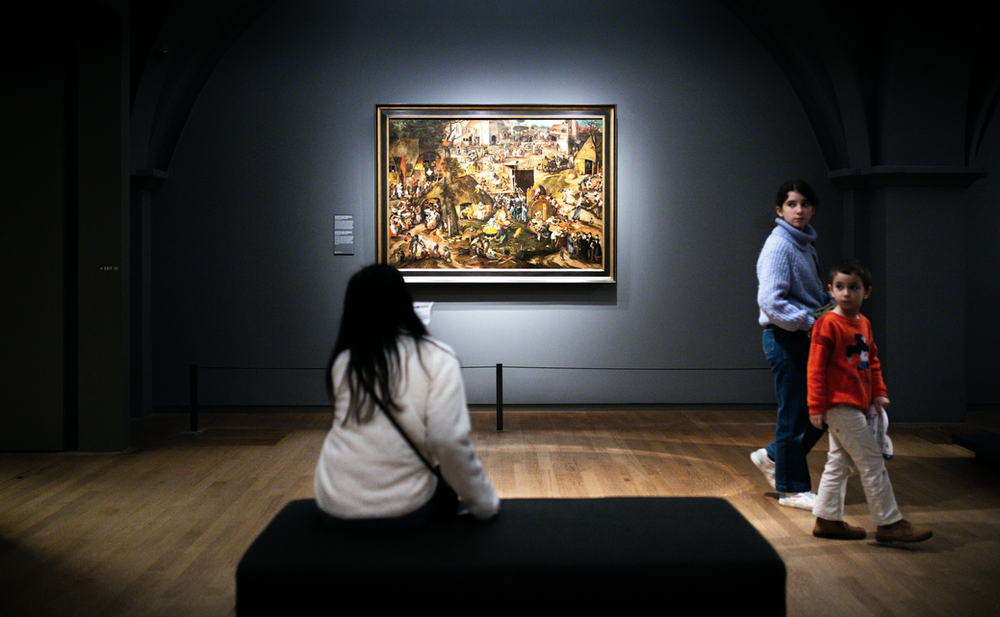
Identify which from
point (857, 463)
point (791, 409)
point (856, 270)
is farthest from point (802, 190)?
point (857, 463)

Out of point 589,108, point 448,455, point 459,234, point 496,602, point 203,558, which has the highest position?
point 589,108

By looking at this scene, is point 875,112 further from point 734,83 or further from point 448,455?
point 448,455

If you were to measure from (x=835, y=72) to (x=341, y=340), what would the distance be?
779 centimetres

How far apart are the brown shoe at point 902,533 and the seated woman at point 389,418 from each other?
283 centimetres

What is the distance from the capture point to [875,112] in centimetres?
901

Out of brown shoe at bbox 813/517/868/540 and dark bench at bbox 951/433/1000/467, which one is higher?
dark bench at bbox 951/433/1000/467

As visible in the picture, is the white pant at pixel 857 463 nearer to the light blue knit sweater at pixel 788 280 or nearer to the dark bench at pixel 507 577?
the light blue knit sweater at pixel 788 280

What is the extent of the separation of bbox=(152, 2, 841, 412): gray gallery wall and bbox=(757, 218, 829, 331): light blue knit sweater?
162 inches

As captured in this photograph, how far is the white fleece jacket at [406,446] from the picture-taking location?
302cm

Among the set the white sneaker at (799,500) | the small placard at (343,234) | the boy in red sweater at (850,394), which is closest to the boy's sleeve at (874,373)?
the boy in red sweater at (850,394)

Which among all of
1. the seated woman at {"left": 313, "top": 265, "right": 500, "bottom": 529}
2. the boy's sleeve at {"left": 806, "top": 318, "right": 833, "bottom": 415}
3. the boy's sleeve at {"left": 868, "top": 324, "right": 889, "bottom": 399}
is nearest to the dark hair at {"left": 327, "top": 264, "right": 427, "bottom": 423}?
the seated woman at {"left": 313, "top": 265, "right": 500, "bottom": 529}

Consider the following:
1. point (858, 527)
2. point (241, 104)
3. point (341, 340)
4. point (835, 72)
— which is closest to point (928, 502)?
point (858, 527)

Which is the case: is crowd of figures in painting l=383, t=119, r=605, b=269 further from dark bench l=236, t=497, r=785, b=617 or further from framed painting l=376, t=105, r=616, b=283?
dark bench l=236, t=497, r=785, b=617

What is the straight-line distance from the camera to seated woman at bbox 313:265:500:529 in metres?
3.02
